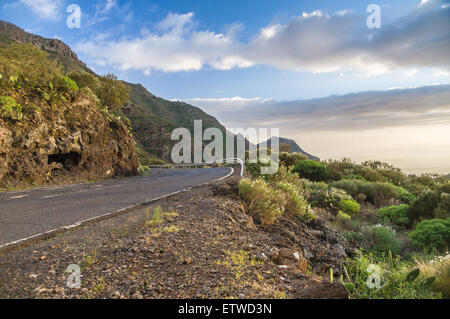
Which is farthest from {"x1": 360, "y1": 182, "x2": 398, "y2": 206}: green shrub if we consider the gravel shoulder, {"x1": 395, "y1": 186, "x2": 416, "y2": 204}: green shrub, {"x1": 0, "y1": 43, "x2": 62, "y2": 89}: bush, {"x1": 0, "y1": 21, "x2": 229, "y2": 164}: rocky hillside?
{"x1": 0, "y1": 21, "x2": 229, "y2": 164}: rocky hillside

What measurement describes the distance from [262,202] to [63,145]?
35.9 feet

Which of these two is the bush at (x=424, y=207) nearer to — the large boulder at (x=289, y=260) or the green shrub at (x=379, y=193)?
the green shrub at (x=379, y=193)

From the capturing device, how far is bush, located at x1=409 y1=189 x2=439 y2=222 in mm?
9688

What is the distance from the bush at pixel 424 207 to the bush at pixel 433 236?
95.9 inches

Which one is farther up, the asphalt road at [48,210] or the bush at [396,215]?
the asphalt road at [48,210]

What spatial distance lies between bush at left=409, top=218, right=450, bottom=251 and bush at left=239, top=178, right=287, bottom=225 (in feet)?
11.9

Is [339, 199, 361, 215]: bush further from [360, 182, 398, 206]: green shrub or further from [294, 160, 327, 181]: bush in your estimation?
[294, 160, 327, 181]: bush

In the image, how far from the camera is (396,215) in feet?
33.1

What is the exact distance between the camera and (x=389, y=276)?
10.4 feet

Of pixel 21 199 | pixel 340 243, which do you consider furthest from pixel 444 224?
pixel 21 199

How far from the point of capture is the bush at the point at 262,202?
6.47 m

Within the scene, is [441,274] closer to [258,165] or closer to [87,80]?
[258,165]

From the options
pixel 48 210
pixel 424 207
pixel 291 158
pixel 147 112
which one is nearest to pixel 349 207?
pixel 424 207

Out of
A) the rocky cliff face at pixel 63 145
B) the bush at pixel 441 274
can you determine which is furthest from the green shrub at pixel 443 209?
the rocky cliff face at pixel 63 145
